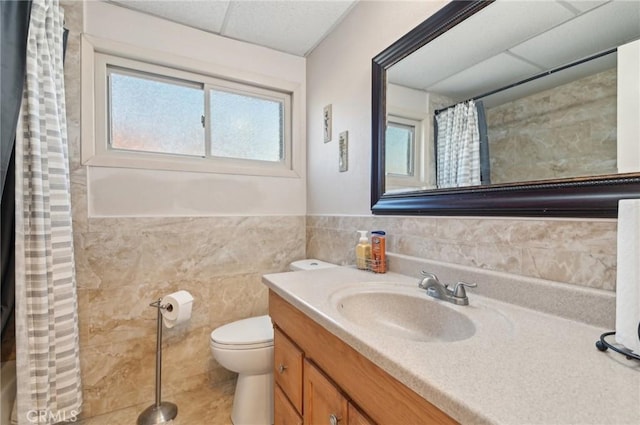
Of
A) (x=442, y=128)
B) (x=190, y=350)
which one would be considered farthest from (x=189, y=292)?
(x=442, y=128)

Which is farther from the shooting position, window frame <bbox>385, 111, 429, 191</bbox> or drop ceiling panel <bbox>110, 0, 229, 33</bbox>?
drop ceiling panel <bbox>110, 0, 229, 33</bbox>

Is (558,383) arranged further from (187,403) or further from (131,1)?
(131,1)

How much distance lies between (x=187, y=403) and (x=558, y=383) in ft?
6.10

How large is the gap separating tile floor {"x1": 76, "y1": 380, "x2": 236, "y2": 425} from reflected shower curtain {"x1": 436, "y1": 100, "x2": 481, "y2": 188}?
5.51ft

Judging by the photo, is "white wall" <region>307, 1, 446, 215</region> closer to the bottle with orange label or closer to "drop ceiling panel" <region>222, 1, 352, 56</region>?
"drop ceiling panel" <region>222, 1, 352, 56</region>

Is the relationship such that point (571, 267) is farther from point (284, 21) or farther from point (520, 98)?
point (284, 21)

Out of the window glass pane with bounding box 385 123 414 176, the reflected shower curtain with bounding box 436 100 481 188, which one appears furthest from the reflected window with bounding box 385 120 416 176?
the reflected shower curtain with bounding box 436 100 481 188

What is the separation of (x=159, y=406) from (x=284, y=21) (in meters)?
2.33

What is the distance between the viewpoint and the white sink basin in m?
0.85

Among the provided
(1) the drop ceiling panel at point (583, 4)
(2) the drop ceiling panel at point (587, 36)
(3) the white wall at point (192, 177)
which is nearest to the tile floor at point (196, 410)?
(3) the white wall at point (192, 177)

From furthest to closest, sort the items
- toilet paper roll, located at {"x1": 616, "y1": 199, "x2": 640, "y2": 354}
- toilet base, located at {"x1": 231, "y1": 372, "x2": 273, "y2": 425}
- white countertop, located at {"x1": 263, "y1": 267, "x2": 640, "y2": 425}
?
toilet base, located at {"x1": 231, "y1": 372, "x2": 273, "y2": 425} < toilet paper roll, located at {"x1": 616, "y1": 199, "x2": 640, "y2": 354} < white countertop, located at {"x1": 263, "y1": 267, "x2": 640, "y2": 425}

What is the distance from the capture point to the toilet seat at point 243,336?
1.37 meters

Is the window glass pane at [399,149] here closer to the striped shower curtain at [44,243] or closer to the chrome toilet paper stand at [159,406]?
the chrome toilet paper stand at [159,406]

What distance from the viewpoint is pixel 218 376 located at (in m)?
1.79
